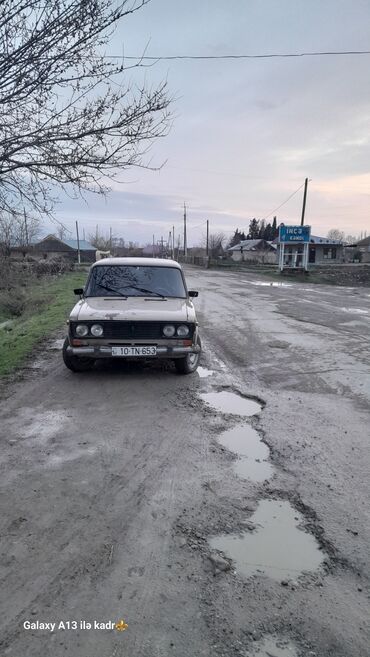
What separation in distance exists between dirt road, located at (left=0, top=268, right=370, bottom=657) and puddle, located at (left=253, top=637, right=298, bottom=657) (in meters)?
0.01

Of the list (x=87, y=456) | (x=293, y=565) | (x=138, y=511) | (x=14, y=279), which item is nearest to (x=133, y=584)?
(x=138, y=511)

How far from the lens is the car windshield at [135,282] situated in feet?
22.9

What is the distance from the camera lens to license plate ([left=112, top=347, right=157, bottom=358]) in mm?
5961

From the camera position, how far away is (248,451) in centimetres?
402

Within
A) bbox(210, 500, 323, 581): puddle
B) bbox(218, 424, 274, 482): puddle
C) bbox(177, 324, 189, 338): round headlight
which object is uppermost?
bbox(177, 324, 189, 338): round headlight

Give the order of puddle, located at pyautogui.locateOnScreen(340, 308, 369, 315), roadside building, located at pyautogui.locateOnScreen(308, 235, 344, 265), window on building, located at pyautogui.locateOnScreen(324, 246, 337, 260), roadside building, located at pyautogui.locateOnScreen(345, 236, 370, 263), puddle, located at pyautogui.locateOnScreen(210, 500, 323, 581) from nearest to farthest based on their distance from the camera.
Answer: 1. puddle, located at pyautogui.locateOnScreen(210, 500, 323, 581)
2. puddle, located at pyautogui.locateOnScreen(340, 308, 369, 315)
3. roadside building, located at pyautogui.locateOnScreen(308, 235, 344, 265)
4. window on building, located at pyautogui.locateOnScreen(324, 246, 337, 260)
5. roadside building, located at pyautogui.locateOnScreen(345, 236, 370, 263)

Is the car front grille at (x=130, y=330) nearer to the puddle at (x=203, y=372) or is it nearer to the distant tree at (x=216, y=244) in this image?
the puddle at (x=203, y=372)

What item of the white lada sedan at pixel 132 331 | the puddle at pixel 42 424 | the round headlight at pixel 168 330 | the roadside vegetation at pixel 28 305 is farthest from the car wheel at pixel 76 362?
the puddle at pixel 42 424

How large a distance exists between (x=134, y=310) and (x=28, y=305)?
16.1 metres

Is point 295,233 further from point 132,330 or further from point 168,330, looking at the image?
A: point 132,330

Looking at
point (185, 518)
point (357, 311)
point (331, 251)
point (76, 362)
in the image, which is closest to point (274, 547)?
point (185, 518)

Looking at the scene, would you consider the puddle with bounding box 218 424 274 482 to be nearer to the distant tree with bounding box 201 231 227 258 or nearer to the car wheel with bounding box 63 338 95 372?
the car wheel with bounding box 63 338 95 372

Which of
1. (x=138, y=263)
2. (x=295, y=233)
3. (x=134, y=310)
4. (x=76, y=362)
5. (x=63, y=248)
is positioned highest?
(x=295, y=233)

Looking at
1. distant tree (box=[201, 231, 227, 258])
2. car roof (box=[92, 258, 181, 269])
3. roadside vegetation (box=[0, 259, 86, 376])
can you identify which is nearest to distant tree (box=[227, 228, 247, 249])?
distant tree (box=[201, 231, 227, 258])
